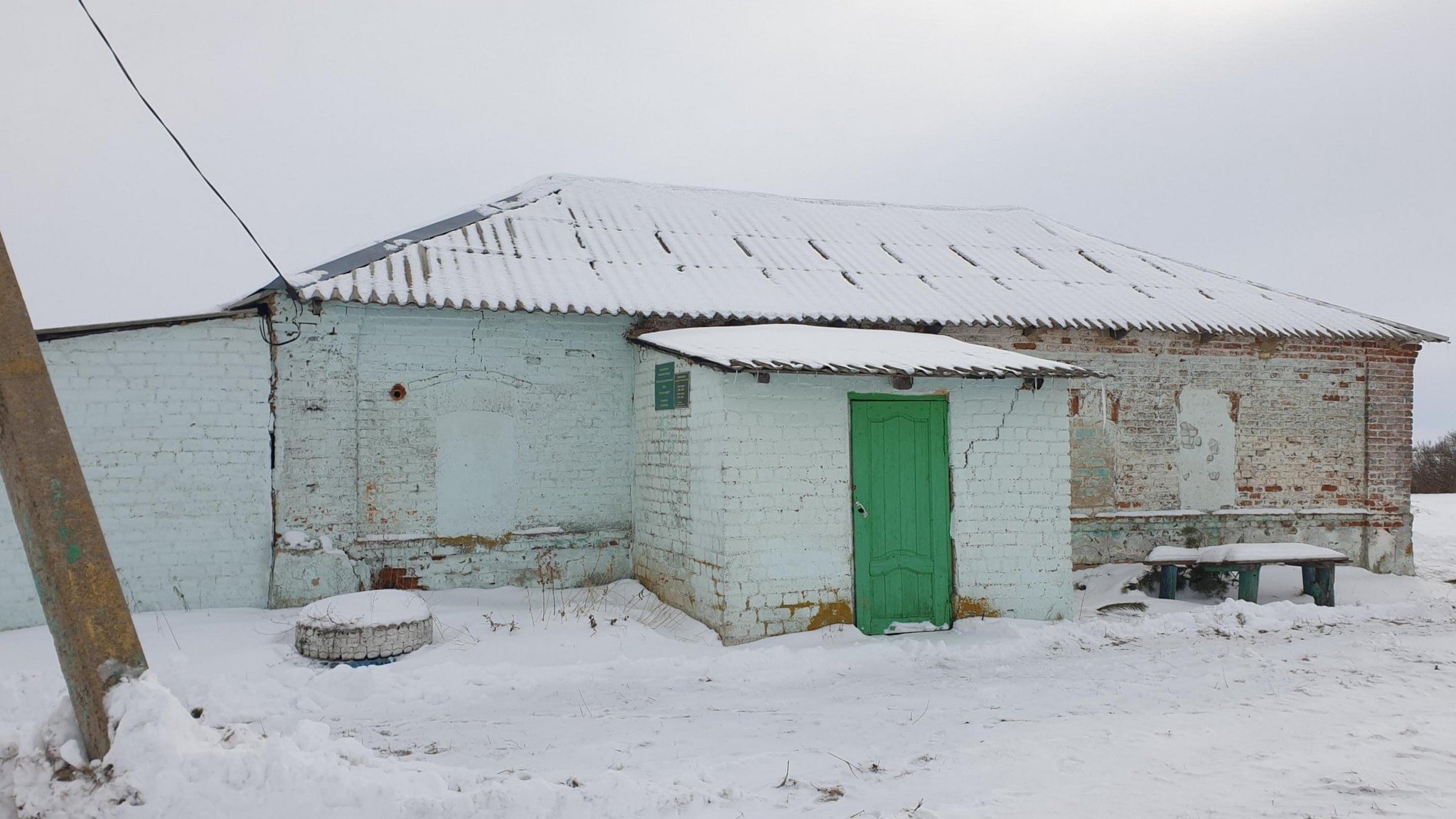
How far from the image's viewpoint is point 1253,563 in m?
9.04

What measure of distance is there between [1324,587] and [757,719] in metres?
7.19

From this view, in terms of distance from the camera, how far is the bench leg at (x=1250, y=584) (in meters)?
9.09

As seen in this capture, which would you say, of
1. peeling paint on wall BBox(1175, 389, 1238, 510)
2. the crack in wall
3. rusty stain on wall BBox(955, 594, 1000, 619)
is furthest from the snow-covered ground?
peeling paint on wall BBox(1175, 389, 1238, 510)

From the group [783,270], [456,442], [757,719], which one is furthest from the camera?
[783,270]

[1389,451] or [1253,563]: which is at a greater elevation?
[1389,451]

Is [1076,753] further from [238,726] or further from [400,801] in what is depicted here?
[238,726]

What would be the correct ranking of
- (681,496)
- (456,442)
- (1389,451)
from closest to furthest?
(681,496), (456,442), (1389,451)

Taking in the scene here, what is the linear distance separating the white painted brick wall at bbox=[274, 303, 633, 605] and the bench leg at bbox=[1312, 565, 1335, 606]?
23.5 feet

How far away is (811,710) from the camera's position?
5.62 metres

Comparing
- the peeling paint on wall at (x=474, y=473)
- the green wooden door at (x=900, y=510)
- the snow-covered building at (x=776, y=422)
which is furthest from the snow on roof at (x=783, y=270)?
the green wooden door at (x=900, y=510)

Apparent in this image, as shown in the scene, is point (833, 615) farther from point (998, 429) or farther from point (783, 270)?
point (783, 270)

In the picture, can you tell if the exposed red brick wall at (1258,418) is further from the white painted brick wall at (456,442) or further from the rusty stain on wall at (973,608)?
the white painted brick wall at (456,442)

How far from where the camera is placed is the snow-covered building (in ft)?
24.7

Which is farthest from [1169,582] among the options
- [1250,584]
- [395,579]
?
[395,579]
